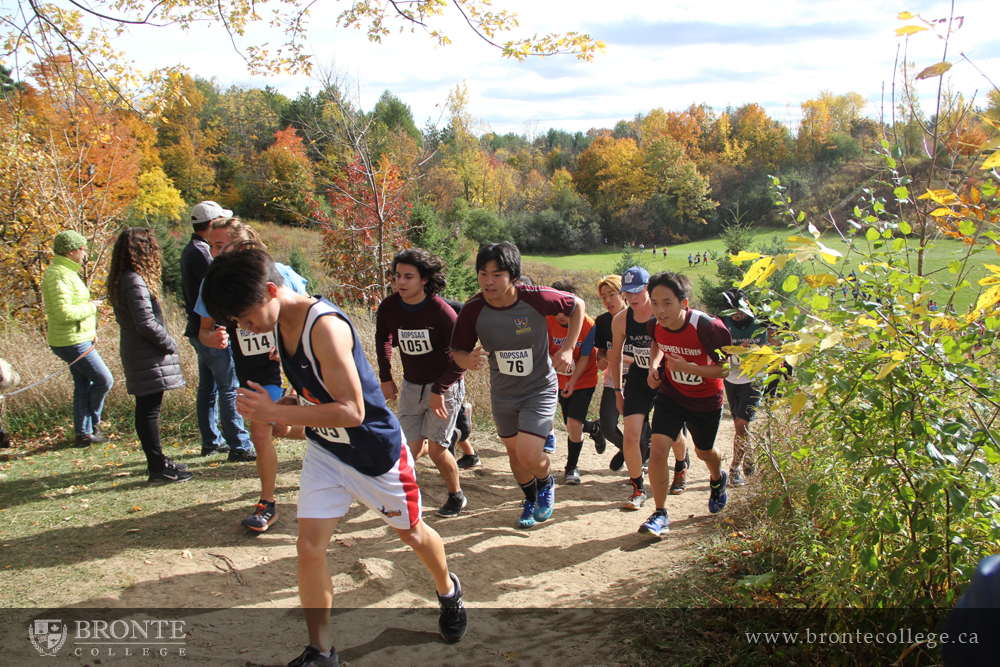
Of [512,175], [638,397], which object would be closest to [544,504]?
[638,397]

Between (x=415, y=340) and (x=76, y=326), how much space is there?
3.54m

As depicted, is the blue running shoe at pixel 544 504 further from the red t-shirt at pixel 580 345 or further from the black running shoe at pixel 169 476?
the black running shoe at pixel 169 476

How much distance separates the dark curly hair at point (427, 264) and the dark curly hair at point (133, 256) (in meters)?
2.13

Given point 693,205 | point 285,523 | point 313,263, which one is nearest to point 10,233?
point 285,523

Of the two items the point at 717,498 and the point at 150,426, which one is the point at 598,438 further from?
the point at 150,426

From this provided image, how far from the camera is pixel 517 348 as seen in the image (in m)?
4.57

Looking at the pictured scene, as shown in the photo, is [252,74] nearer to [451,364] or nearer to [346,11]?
[346,11]

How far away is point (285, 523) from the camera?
4730 millimetres

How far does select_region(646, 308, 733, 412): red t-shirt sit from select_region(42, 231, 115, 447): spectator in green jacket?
529 cm

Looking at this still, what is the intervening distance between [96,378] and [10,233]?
6.89m

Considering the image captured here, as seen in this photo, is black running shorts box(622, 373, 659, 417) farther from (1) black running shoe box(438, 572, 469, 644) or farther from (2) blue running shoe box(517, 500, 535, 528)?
(1) black running shoe box(438, 572, 469, 644)

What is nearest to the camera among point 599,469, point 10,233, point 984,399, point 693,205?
point 984,399

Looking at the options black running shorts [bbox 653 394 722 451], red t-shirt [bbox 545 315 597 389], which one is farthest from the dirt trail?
red t-shirt [bbox 545 315 597 389]

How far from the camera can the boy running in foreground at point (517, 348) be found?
454cm
